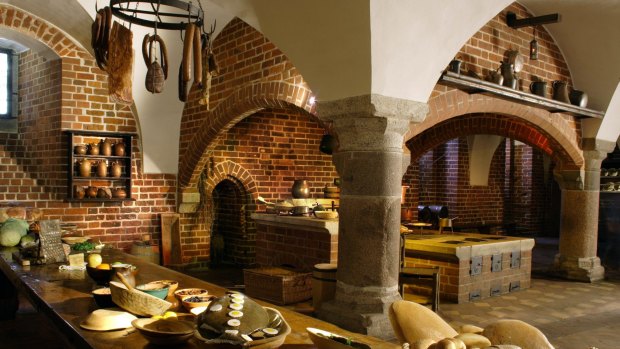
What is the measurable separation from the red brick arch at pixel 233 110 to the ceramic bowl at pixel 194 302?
328 centimetres

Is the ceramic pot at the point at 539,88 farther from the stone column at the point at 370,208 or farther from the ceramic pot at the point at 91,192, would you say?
the ceramic pot at the point at 91,192

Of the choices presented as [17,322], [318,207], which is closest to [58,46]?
[17,322]

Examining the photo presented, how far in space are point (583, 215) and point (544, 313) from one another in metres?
2.70

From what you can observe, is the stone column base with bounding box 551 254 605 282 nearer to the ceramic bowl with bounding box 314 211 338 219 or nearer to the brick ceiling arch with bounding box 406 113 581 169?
the brick ceiling arch with bounding box 406 113 581 169

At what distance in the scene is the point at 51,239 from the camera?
154 inches

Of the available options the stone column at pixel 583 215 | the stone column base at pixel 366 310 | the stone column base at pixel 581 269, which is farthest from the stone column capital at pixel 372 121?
the stone column base at pixel 581 269

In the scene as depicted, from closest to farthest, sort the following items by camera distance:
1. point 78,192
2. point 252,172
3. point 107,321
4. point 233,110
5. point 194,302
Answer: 1. point 107,321
2. point 194,302
3. point 233,110
4. point 78,192
5. point 252,172

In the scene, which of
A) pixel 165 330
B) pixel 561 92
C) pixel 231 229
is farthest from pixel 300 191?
pixel 165 330

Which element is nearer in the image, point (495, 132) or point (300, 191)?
point (300, 191)

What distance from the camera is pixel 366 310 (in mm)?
3949

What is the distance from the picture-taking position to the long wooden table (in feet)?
6.86

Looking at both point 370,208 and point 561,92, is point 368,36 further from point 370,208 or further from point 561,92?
point 561,92

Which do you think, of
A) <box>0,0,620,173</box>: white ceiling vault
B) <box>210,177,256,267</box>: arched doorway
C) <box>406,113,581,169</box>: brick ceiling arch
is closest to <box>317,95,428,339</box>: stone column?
<box>0,0,620,173</box>: white ceiling vault

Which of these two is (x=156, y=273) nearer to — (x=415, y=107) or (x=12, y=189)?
(x=415, y=107)
